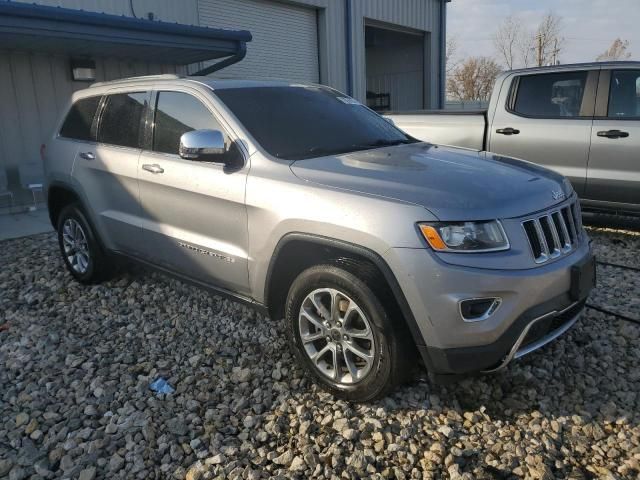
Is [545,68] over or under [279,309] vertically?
over

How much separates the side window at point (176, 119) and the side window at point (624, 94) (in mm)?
4431

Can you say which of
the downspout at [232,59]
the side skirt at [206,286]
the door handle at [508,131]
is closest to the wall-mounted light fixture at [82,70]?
the downspout at [232,59]

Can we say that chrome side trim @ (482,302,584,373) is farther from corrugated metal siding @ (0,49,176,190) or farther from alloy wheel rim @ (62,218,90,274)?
corrugated metal siding @ (0,49,176,190)

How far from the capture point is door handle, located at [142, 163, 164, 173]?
12.7 feet

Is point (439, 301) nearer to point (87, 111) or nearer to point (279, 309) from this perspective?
point (279, 309)

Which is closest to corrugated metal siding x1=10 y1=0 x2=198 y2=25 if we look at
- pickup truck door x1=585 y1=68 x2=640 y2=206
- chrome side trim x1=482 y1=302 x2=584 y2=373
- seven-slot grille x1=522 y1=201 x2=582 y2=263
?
pickup truck door x1=585 y1=68 x2=640 y2=206

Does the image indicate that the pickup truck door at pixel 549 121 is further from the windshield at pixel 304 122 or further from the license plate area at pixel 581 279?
the license plate area at pixel 581 279

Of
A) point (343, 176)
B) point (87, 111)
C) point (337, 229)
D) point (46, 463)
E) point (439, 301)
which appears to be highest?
point (87, 111)

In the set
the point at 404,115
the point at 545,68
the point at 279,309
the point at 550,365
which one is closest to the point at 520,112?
the point at 545,68

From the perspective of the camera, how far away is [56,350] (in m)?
3.88

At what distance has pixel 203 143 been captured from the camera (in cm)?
324

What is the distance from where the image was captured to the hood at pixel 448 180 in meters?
2.65

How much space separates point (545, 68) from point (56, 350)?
19.0 ft

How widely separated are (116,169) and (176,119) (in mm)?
746
